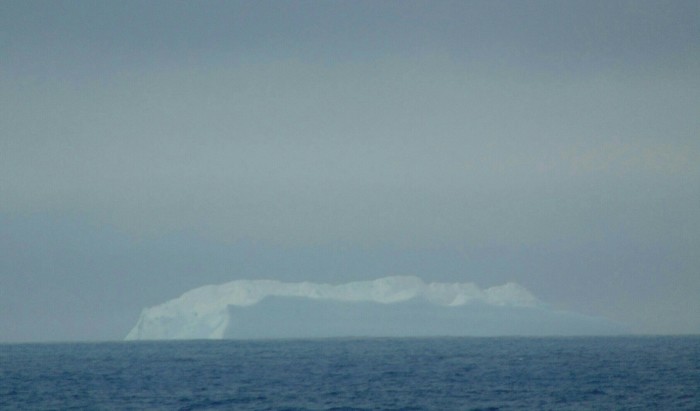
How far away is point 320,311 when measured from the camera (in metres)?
101

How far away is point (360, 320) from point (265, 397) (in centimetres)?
6313

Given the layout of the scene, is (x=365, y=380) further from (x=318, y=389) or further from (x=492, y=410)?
(x=492, y=410)

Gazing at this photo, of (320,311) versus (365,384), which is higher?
(320,311)

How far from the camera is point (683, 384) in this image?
46281 millimetres

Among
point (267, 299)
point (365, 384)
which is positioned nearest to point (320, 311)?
point (267, 299)

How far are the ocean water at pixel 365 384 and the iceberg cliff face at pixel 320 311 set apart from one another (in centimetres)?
2392

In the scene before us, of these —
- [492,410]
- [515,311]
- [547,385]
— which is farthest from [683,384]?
[515,311]

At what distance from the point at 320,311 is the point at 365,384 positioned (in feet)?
178

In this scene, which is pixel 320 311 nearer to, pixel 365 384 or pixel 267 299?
pixel 267 299

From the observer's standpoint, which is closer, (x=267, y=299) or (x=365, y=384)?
(x=365, y=384)

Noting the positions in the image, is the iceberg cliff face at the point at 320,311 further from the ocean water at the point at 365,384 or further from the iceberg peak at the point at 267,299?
the ocean water at the point at 365,384

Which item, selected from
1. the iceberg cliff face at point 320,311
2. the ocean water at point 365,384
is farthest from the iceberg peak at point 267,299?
the ocean water at point 365,384

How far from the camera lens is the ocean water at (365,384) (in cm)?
3847

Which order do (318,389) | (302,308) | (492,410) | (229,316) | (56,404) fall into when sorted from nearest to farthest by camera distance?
(492,410) < (56,404) < (318,389) < (229,316) < (302,308)
